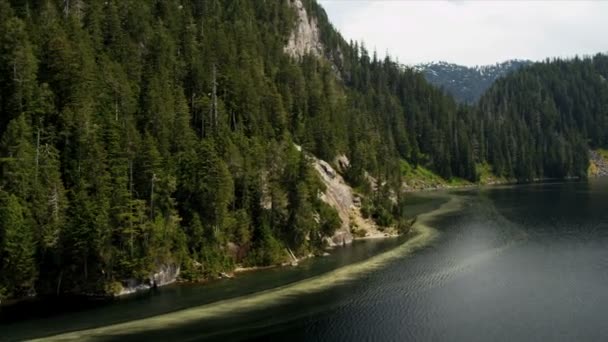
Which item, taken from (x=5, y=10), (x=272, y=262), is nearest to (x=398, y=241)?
(x=272, y=262)

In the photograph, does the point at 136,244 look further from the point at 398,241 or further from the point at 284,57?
the point at 284,57

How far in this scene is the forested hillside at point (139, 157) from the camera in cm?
6744

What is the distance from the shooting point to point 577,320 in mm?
56906

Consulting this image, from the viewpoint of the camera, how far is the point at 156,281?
70.6m

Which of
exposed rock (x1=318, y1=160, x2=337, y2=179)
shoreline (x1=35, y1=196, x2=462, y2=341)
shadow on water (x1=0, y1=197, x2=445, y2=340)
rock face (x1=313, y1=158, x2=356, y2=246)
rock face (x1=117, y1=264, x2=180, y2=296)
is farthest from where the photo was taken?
exposed rock (x1=318, y1=160, x2=337, y2=179)

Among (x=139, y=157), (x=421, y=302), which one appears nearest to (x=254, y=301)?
(x=421, y=302)

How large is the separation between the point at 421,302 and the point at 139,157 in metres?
45.0

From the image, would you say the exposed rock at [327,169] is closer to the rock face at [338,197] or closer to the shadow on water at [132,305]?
the rock face at [338,197]

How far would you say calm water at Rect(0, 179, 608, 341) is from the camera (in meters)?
54.1

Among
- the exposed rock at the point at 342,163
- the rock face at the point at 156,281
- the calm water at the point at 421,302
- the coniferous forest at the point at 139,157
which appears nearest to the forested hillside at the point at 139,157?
the coniferous forest at the point at 139,157

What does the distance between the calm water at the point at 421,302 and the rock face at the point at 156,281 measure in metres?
2.97

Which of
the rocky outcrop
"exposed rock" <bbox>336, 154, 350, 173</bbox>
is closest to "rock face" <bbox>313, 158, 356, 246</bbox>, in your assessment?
the rocky outcrop

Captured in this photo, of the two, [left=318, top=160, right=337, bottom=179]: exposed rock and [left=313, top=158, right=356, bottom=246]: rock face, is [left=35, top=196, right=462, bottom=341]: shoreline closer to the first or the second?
[left=313, top=158, right=356, bottom=246]: rock face

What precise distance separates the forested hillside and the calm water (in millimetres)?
7893
